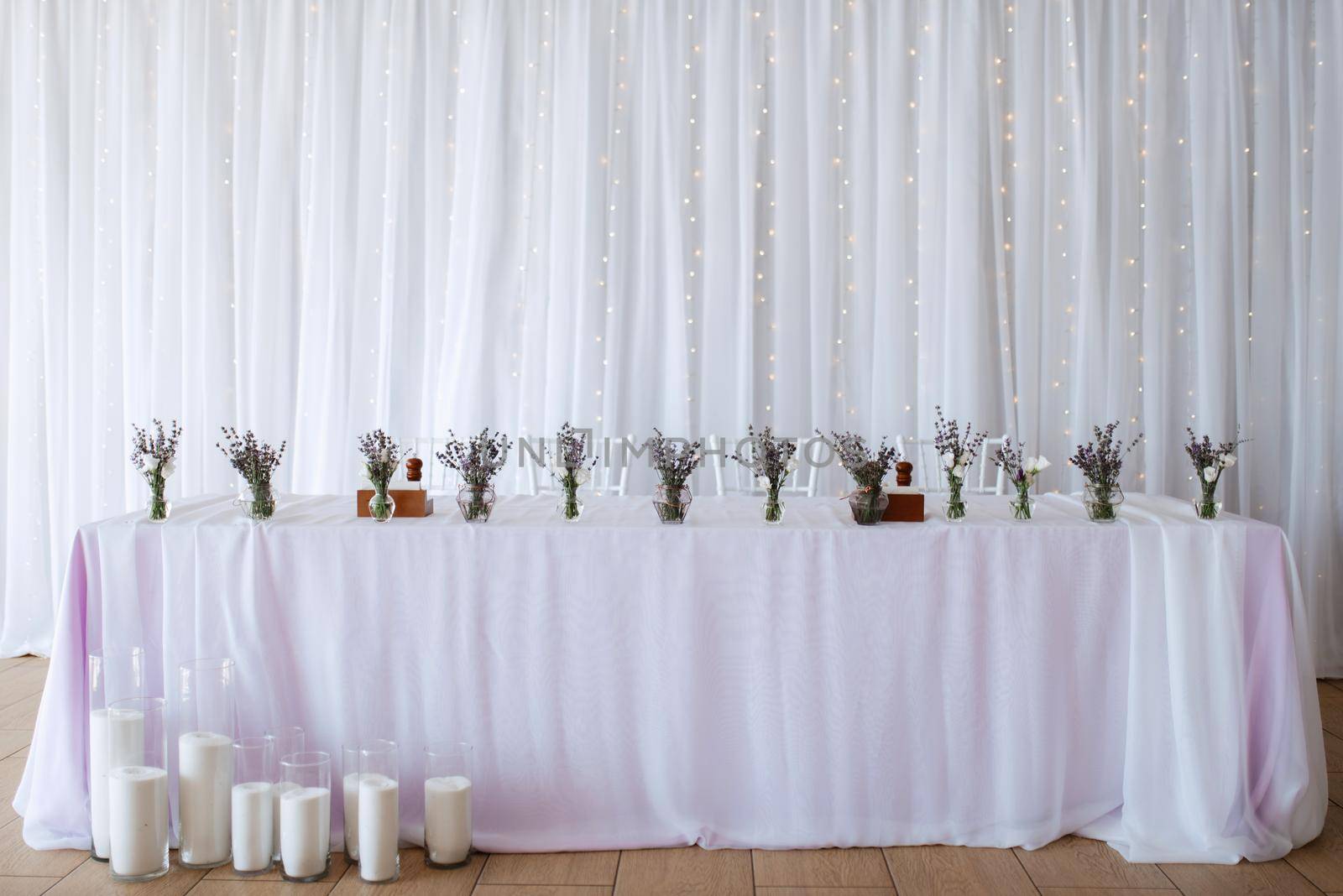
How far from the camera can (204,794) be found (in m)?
2.55

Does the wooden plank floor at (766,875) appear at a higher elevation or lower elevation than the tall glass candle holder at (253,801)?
lower

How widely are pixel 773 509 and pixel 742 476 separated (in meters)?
1.70

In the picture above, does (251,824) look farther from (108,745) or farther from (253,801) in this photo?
(108,745)

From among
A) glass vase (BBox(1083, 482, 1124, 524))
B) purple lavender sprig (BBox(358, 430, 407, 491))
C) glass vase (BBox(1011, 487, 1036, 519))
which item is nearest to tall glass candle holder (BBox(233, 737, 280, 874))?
purple lavender sprig (BBox(358, 430, 407, 491))

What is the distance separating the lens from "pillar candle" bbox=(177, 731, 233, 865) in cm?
253

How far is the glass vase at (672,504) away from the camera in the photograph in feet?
9.35

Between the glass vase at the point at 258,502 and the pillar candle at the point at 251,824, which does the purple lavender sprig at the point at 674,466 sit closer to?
the glass vase at the point at 258,502

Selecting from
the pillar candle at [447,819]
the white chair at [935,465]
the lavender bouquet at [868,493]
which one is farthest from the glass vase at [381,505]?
the white chair at [935,465]

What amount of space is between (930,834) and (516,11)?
378 cm

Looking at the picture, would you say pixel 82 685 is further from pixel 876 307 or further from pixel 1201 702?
pixel 876 307

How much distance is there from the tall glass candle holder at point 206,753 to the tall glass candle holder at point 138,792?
0.05m

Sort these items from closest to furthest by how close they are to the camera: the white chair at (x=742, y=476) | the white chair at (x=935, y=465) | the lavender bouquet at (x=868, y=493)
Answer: the lavender bouquet at (x=868, y=493) < the white chair at (x=935, y=465) < the white chair at (x=742, y=476)

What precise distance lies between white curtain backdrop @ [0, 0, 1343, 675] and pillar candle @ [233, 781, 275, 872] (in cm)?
Result: 243

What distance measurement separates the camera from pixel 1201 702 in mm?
2686
